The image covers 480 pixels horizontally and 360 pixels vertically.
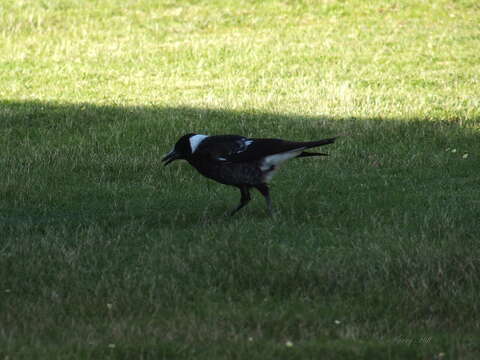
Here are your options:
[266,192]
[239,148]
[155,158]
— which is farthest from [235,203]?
[155,158]

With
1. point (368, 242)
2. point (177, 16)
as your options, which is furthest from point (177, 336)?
point (177, 16)

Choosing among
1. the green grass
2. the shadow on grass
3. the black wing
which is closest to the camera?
the green grass

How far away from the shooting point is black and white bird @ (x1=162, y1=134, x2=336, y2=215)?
849cm

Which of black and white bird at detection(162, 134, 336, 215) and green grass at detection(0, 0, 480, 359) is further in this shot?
black and white bird at detection(162, 134, 336, 215)

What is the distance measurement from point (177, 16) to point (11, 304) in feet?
61.5

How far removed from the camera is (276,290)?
6574 mm

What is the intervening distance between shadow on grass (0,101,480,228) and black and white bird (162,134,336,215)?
1.71ft

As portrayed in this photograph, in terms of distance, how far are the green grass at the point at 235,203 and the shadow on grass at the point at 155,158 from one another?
0.14ft

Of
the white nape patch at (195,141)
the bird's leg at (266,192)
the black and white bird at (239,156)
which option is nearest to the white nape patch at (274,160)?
the black and white bird at (239,156)

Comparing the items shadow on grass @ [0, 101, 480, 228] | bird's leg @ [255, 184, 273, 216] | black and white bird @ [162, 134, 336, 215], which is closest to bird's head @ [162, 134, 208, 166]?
black and white bird @ [162, 134, 336, 215]

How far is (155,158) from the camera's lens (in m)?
11.3

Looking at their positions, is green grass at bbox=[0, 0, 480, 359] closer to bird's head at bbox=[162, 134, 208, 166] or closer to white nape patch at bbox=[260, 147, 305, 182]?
white nape patch at bbox=[260, 147, 305, 182]

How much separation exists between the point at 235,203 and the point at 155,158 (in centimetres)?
209

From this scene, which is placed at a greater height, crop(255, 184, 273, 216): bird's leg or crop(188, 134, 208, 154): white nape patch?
crop(188, 134, 208, 154): white nape patch
